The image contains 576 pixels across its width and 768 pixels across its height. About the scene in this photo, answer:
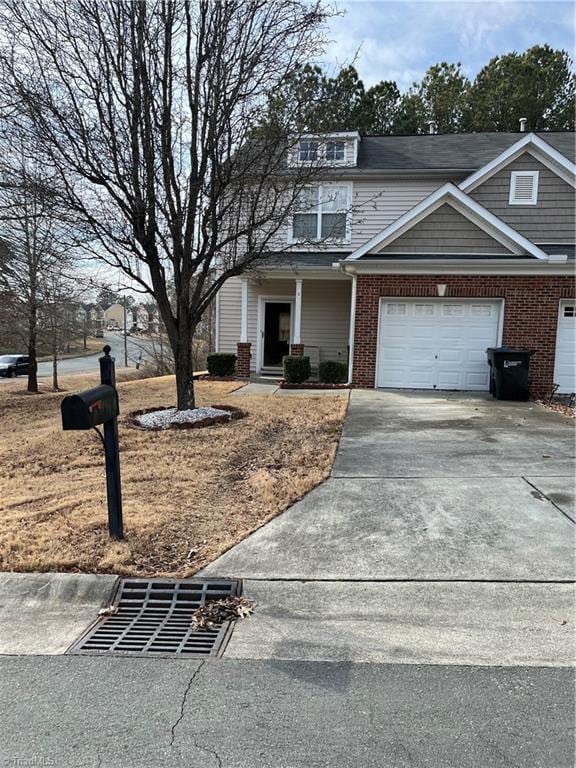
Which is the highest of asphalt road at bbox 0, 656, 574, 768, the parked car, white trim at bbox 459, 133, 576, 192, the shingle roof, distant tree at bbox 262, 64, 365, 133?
the shingle roof

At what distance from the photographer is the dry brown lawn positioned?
4129 millimetres

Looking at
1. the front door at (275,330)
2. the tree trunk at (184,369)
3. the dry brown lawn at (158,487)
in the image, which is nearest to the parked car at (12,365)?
the front door at (275,330)

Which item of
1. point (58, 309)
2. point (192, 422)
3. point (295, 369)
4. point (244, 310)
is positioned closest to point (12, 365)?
point (58, 309)

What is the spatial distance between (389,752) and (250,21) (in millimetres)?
8803

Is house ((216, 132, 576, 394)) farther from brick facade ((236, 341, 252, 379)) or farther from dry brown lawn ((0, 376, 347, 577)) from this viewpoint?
dry brown lawn ((0, 376, 347, 577))

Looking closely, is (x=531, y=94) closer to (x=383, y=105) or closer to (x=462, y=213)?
(x=383, y=105)

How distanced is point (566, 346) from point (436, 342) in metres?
2.84

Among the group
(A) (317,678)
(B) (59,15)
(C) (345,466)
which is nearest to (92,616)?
(A) (317,678)

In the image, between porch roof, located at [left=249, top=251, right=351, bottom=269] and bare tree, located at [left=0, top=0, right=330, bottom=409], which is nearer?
bare tree, located at [left=0, top=0, right=330, bottom=409]

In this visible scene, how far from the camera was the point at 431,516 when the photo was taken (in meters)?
4.78

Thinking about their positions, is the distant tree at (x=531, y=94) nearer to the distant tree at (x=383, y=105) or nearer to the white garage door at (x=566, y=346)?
the distant tree at (x=383, y=105)

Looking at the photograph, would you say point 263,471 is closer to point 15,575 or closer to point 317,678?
point 15,575

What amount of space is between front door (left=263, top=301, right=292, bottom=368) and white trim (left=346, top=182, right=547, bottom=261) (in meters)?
5.29

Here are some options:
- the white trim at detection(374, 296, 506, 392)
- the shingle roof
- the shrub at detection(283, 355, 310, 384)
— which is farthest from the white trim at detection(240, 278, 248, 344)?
the shingle roof
